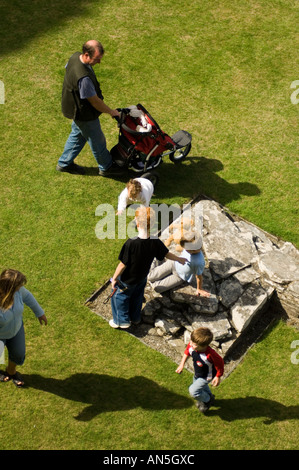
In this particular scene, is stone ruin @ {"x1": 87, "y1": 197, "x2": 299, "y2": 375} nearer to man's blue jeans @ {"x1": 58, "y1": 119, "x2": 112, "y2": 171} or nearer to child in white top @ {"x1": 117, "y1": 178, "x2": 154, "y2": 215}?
child in white top @ {"x1": 117, "y1": 178, "x2": 154, "y2": 215}

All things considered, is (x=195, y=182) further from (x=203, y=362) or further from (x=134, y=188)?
(x=203, y=362)

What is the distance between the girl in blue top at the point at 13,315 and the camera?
4.95 m

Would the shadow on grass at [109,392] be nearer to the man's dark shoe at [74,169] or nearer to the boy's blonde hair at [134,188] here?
the boy's blonde hair at [134,188]

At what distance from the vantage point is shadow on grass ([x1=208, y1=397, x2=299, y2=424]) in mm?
Answer: 5922

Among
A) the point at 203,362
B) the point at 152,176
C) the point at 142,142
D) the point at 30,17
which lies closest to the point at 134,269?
the point at 203,362

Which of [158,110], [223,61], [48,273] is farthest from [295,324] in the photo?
[223,61]

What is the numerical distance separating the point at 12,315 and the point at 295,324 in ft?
11.4

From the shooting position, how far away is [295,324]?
6.74 m

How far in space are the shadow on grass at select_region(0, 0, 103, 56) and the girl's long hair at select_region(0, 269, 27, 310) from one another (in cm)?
637

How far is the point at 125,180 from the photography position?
8211mm

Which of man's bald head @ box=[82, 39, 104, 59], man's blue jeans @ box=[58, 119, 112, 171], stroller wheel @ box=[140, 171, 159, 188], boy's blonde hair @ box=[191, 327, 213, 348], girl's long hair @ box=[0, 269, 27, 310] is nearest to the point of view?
girl's long hair @ box=[0, 269, 27, 310]

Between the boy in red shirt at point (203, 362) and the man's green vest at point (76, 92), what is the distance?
3.46 m

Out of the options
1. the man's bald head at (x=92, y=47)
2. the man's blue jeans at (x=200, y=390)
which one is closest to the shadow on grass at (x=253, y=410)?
the man's blue jeans at (x=200, y=390)

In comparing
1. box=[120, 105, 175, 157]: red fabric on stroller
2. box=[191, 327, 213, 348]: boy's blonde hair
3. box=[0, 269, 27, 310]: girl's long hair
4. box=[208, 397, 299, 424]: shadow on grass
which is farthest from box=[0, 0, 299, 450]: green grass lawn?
box=[0, 269, 27, 310]: girl's long hair
